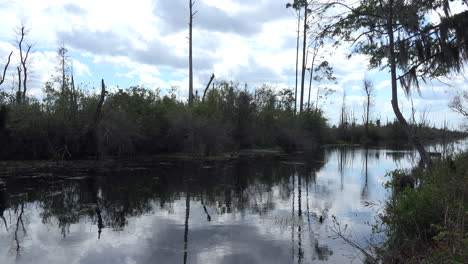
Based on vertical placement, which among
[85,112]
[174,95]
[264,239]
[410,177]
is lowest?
[264,239]

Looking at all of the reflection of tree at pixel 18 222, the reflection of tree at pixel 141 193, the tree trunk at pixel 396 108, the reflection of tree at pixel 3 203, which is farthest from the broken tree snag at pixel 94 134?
the tree trunk at pixel 396 108

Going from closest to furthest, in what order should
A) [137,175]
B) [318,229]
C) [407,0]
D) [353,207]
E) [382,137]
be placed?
[318,229] < [407,0] < [353,207] < [137,175] < [382,137]

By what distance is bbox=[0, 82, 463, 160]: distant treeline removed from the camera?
959 inches

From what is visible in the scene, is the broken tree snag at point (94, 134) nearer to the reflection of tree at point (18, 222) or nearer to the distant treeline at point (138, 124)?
the distant treeline at point (138, 124)

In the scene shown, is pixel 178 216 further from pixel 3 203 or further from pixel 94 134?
pixel 94 134

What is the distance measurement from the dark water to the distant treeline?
4.83 metres

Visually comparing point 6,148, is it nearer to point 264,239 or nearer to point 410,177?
point 264,239

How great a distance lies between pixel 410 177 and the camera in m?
13.6

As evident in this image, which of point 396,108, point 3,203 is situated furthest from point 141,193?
point 396,108

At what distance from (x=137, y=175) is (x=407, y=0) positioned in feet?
46.3

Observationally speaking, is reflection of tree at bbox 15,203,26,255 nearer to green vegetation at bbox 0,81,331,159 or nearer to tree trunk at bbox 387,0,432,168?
tree trunk at bbox 387,0,432,168

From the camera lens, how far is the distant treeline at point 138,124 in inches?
959

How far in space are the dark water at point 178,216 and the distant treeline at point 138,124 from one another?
4835 mm

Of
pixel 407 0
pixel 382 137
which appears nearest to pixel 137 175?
pixel 407 0
